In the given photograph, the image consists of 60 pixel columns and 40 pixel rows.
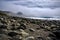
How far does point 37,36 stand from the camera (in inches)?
124

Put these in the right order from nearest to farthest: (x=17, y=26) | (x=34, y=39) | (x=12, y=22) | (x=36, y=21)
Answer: (x=34, y=39)
(x=17, y=26)
(x=12, y=22)
(x=36, y=21)

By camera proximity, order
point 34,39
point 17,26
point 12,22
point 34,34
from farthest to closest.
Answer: point 12,22, point 17,26, point 34,34, point 34,39

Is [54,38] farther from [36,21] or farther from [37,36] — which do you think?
[36,21]

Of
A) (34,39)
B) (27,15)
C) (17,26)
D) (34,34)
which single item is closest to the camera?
(34,39)


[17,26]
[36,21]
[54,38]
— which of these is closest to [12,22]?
[17,26]

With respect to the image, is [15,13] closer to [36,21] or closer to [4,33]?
[36,21]

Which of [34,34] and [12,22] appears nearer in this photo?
[34,34]

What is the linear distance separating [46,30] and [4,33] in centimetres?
98

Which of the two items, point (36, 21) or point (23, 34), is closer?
point (23, 34)

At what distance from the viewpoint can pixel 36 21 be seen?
4.16 meters

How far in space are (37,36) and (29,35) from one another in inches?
6.7

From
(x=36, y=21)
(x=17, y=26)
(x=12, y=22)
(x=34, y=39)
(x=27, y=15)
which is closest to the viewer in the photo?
(x=34, y=39)

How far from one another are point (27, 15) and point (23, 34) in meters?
1.68


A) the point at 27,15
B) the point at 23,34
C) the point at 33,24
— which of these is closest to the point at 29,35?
the point at 23,34
